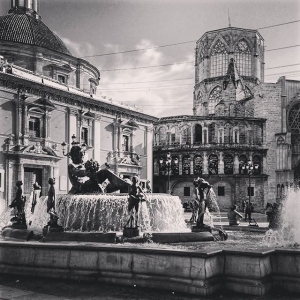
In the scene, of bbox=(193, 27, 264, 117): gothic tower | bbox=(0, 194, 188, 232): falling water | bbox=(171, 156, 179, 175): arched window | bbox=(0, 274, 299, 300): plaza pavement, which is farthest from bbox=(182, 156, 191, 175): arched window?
bbox=(0, 274, 299, 300): plaza pavement

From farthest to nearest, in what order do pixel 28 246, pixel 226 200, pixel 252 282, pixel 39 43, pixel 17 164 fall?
pixel 226 200
pixel 39 43
pixel 17 164
pixel 28 246
pixel 252 282

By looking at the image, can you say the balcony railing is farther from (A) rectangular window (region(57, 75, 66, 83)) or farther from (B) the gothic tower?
(A) rectangular window (region(57, 75, 66, 83))

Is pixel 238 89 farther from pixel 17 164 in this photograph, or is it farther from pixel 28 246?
pixel 28 246

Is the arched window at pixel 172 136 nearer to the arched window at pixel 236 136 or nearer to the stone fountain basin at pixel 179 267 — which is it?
the arched window at pixel 236 136

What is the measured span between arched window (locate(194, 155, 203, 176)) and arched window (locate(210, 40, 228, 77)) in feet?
50.2

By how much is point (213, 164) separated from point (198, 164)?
1652 mm

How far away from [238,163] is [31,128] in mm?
26038

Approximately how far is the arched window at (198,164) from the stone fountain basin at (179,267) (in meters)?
41.6

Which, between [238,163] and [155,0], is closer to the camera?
[155,0]

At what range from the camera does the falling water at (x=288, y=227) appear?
916 cm

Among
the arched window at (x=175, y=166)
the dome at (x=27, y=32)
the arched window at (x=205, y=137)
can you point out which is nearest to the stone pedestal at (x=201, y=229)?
the dome at (x=27, y=32)

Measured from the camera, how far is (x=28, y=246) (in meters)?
7.93

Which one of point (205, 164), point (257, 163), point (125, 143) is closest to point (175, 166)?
point (205, 164)

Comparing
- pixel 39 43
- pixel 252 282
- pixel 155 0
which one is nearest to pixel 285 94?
pixel 39 43
